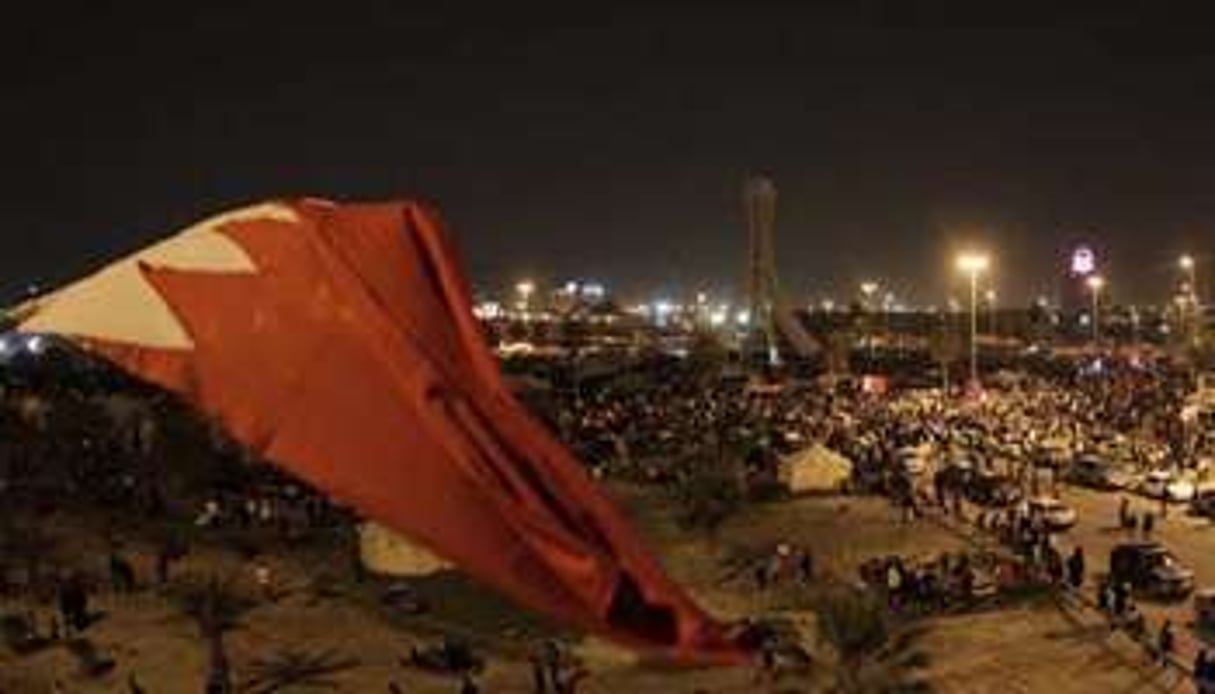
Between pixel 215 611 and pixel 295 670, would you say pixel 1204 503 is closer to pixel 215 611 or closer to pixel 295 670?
pixel 295 670

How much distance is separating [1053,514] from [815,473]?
1020 cm

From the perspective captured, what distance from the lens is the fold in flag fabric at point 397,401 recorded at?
4.43 meters

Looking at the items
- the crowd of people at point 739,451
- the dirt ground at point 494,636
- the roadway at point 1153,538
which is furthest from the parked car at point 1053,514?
the dirt ground at point 494,636

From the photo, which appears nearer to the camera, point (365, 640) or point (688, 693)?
point (688, 693)

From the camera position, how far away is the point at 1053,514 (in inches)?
1767

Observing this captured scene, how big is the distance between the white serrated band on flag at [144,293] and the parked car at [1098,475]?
50.0 meters

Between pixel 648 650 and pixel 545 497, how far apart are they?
0.48 meters

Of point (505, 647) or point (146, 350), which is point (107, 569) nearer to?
point (505, 647)

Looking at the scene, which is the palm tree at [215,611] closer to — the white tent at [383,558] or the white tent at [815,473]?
the white tent at [383,558]

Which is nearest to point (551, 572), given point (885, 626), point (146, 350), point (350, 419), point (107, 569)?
point (350, 419)

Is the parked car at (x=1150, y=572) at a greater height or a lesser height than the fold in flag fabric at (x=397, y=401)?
lesser

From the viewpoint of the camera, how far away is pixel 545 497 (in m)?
4.58

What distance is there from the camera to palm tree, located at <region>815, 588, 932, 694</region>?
29.7 metres

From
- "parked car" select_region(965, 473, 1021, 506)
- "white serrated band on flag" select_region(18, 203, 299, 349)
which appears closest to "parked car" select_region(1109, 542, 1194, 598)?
"parked car" select_region(965, 473, 1021, 506)
